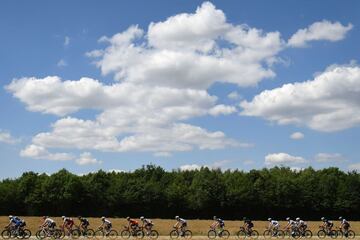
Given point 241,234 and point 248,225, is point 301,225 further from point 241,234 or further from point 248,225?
point 241,234

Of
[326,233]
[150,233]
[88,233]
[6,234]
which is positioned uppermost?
[326,233]

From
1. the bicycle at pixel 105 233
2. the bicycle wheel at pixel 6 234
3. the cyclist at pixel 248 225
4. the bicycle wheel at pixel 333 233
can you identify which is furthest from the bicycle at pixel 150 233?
the bicycle wheel at pixel 333 233

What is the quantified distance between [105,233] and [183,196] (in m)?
61.7

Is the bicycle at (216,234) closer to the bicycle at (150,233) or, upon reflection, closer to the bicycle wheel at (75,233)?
the bicycle at (150,233)

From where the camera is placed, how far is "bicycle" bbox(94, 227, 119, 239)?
39.7 m

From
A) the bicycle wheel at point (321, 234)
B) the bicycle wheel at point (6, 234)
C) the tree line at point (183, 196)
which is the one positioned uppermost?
the tree line at point (183, 196)

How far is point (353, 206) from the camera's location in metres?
105

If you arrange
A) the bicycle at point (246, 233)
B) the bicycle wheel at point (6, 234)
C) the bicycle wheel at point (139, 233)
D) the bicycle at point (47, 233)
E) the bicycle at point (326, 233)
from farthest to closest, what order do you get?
the bicycle at point (326, 233) → the bicycle at point (246, 233) → the bicycle wheel at point (139, 233) → the bicycle at point (47, 233) → the bicycle wheel at point (6, 234)

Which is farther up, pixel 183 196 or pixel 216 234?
pixel 183 196

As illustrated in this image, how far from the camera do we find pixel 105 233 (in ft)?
131

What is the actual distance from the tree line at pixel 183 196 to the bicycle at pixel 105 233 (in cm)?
5644

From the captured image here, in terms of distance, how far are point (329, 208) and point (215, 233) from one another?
67539mm

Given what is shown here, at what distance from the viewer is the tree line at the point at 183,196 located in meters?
97.1

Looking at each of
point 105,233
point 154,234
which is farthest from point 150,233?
point 105,233
